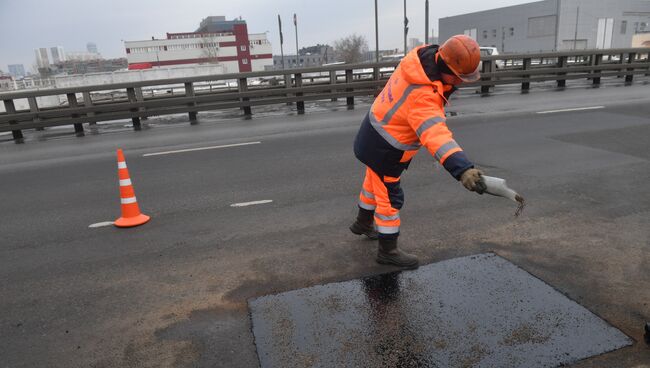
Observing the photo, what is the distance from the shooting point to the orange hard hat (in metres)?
3.17

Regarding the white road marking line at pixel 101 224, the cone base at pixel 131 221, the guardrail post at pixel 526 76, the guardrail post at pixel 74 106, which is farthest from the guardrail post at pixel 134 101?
the guardrail post at pixel 526 76

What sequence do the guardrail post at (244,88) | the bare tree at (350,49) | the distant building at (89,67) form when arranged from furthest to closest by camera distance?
the distant building at (89,67), the bare tree at (350,49), the guardrail post at (244,88)

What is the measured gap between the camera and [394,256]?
380 cm

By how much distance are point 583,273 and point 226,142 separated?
24.0 ft

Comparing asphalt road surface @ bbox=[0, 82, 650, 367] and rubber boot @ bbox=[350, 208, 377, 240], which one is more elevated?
rubber boot @ bbox=[350, 208, 377, 240]

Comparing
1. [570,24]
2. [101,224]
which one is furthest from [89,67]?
[101,224]

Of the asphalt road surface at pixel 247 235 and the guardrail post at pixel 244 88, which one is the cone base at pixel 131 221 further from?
the guardrail post at pixel 244 88

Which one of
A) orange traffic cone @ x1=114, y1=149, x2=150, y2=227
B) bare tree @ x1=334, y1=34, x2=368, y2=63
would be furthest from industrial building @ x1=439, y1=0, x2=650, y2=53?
orange traffic cone @ x1=114, y1=149, x2=150, y2=227

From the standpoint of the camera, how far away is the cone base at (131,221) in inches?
201

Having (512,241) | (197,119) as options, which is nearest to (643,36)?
(197,119)

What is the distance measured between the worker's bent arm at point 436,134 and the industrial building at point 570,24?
229 feet

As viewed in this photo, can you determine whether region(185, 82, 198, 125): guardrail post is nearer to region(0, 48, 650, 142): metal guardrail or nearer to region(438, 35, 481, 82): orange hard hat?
region(0, 48, 650, 142): metal guardrail

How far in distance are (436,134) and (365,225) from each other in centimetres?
145

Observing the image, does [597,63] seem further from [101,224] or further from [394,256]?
[101,224]
